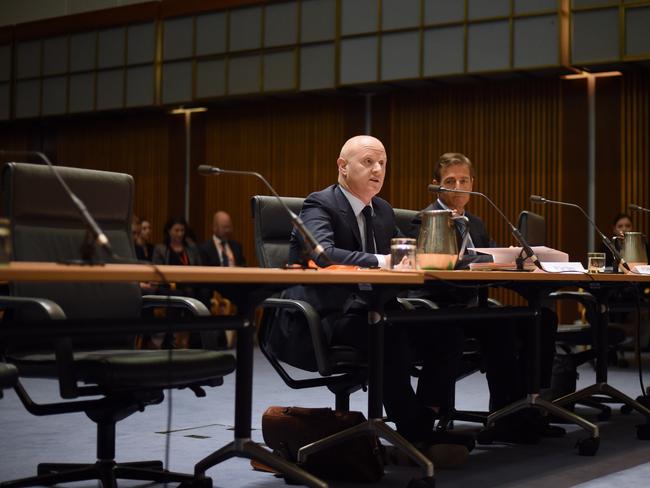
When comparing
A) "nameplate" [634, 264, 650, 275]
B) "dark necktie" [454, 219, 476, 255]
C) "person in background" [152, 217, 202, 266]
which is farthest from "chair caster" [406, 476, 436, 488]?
"person in background" [152, 217, 202, 266]

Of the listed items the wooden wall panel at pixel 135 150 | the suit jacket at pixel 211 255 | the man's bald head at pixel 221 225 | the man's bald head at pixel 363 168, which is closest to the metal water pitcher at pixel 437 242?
the man's bald head at pixel 363 168

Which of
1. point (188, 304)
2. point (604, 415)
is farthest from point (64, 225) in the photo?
point (604, 415)

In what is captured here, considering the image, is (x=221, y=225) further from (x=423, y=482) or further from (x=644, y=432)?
(x=423, y=482)

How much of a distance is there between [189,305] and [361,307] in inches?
24.4

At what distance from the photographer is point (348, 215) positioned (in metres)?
3.50

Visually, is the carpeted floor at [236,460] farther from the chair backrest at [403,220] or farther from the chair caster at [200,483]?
the chair backrest at [403,220]

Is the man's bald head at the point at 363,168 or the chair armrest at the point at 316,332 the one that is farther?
the man's bald head at the point at 363,168

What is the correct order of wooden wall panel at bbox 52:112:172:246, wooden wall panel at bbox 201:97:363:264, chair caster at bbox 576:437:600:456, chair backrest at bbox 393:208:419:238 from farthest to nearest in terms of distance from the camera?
wooden wall panel at bbox 52:112:172:246, wooden wall panel at bbox 201:97:363:264, chair backrest at bbox 393:208:419:238, chair caster at bbox 576:437:600:456

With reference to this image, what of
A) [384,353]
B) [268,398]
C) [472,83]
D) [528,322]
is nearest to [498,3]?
[472,83]

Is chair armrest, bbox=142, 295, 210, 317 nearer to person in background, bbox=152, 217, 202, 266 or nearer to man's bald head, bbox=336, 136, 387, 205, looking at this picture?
man's bald head, bbox=336, 136, 387, 205

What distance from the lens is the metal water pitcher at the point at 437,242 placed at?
9.68 feet

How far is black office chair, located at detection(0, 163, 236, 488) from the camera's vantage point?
249 centimetres

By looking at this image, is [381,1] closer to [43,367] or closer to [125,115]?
[125,115]

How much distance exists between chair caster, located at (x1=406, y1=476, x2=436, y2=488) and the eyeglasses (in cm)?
165
